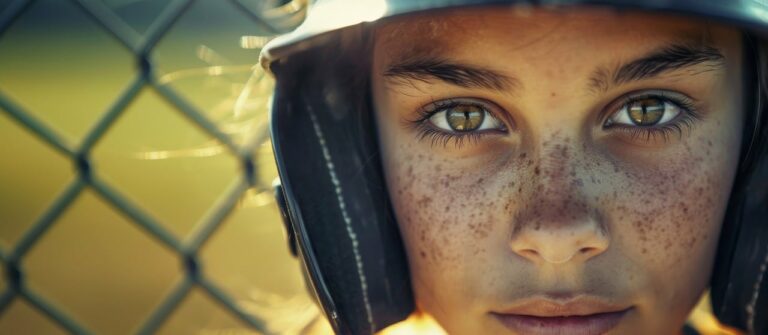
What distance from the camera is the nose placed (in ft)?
3.20

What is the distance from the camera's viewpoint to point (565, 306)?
3.38 ft

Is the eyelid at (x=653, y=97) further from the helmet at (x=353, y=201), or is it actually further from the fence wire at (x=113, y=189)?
the fence wire at (x=113, y=189)

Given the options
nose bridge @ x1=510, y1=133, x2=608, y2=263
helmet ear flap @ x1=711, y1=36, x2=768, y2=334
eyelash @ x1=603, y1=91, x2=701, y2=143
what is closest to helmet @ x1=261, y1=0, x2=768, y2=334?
helmet ear flap @ x1=711, y1=36, x2=768, y2=334

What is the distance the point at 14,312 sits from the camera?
2.62 m

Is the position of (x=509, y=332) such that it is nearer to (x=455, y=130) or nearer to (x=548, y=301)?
(x=548, y=301)

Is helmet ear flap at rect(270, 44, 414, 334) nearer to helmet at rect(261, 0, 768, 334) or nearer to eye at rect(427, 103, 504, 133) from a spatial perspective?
helmet at rect(261, 0, 768, 334)

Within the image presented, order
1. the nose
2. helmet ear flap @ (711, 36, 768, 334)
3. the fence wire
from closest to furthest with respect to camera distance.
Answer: the nose < helmet ear flap @ (711, 36, 768, 334) < the fence wire

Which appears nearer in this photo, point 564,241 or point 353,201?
point 564,241

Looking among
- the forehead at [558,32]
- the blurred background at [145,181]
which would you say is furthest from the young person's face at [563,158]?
the blurred background at [145,181]

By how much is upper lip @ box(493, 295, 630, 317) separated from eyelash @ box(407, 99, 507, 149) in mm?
187

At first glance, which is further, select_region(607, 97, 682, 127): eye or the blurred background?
the blurred background

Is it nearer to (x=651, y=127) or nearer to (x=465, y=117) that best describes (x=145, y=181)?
(x=465, y=117)

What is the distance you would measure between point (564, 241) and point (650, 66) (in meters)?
0.20

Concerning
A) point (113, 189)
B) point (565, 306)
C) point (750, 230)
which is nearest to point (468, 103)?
point (565, 306)
